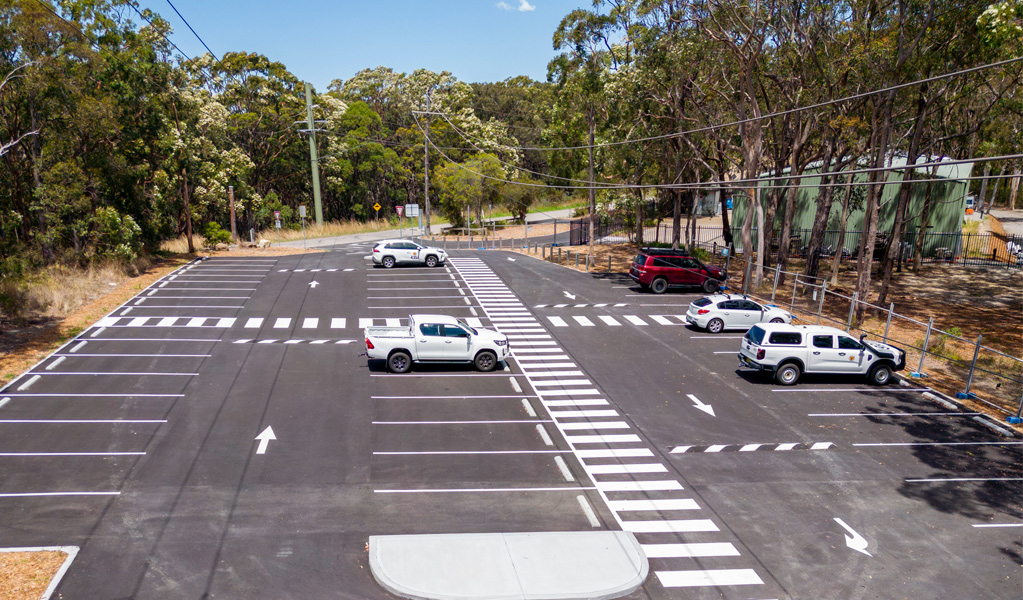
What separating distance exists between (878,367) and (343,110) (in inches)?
2329

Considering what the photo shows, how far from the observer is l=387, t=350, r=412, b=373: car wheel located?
2053 cm

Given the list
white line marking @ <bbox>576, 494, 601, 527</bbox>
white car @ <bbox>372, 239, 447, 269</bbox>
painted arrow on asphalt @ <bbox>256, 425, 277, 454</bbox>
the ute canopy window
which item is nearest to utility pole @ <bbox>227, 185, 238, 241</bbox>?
white car @ <bbox>372, 239, 447, 269</bbox>

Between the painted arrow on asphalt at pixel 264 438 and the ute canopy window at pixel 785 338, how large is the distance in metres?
14.6

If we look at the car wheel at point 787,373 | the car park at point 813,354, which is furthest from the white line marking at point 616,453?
the car wheel at point 787,373

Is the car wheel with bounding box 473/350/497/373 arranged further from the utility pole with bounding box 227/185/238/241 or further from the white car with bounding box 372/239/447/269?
the utility pole with bounding box 227/185/238/241

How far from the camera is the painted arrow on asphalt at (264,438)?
14984mm

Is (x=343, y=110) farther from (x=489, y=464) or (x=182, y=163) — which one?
(x=489, y=464)

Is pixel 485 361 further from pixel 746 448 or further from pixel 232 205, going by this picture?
pixel 232 205

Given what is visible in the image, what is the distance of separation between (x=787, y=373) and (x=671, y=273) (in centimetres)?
1363

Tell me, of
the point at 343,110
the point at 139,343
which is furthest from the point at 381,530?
the point at 343,110

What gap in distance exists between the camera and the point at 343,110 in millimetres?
67125

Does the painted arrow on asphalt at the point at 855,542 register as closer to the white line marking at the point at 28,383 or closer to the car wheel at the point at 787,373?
the car wheel at the point at 787,373

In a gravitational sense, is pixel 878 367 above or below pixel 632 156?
below

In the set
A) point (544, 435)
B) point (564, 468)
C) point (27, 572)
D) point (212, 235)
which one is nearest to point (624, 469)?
point (564, 468)
